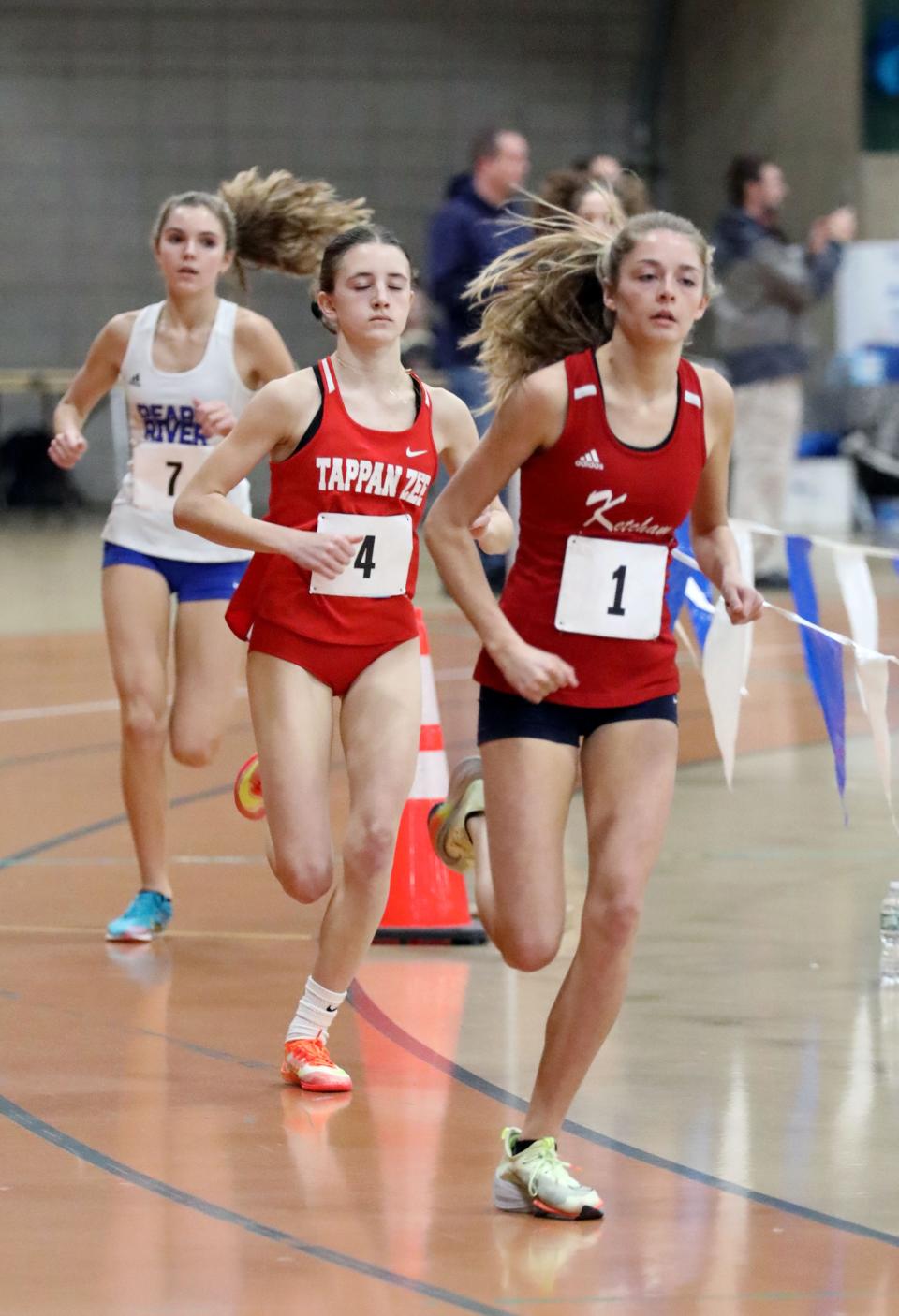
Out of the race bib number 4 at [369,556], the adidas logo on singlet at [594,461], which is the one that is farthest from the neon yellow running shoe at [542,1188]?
the race bib number 4 at [369,556]

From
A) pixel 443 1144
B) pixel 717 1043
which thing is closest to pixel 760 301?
pixel 717 1043

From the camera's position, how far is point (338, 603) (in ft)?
16.0

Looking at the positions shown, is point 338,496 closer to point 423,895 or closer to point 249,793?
point 249,793

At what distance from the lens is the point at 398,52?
22422mm

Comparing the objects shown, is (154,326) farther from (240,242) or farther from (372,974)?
(372,974)

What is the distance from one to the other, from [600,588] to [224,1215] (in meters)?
1.32

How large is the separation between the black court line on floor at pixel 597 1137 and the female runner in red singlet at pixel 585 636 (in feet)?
1.13

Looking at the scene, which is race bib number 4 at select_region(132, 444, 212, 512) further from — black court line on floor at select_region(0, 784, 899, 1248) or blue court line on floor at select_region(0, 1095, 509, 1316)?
blue court line on floor at select_region(0, 1095, 509, 1316)

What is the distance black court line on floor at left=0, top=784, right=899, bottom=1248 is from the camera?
3.95 metres

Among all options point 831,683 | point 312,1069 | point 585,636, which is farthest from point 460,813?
point 831,683

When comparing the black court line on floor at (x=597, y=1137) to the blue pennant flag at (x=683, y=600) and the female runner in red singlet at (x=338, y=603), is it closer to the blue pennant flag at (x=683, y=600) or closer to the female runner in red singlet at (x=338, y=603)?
the female runner in red singlet at (x=338, y=603)

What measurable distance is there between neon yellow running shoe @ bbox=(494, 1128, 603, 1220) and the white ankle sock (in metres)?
0.93

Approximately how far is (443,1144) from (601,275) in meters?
1.75

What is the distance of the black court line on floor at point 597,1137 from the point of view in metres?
3.95
